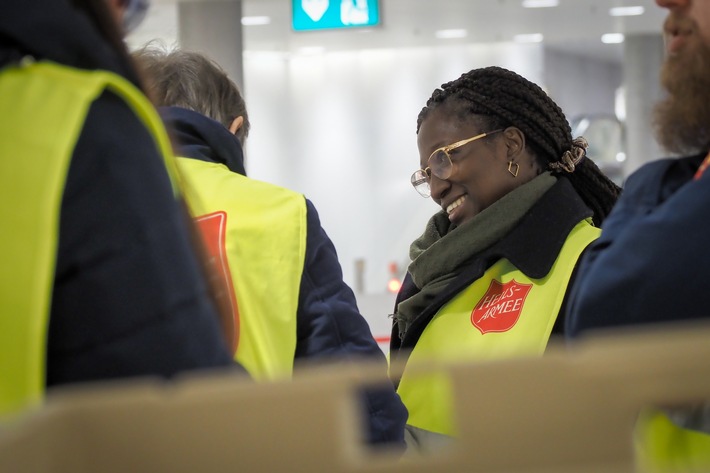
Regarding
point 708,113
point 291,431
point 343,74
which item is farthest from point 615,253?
point 343,74

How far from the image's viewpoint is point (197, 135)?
2018 mm

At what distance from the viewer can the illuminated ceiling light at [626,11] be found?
1191 centimetres

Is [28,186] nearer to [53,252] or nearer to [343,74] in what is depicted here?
[53,252]

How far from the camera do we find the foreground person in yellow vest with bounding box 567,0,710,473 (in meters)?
1.01

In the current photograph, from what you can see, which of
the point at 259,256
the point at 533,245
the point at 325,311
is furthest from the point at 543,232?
the point at 259,256

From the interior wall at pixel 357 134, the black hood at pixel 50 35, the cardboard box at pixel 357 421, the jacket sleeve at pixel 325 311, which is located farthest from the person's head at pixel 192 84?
the interior wall at pixel 357 134

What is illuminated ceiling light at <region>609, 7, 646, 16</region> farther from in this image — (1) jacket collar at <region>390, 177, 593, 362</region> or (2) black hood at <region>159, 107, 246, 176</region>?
(2) black hood at <region>159, 107, 246, 176</region>

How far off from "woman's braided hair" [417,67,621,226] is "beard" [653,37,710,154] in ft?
4.70

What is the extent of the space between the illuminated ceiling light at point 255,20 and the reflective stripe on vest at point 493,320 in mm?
Answer: 9045

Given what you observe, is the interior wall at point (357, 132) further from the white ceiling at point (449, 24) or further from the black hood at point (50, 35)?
the black hood at point (50, 35)

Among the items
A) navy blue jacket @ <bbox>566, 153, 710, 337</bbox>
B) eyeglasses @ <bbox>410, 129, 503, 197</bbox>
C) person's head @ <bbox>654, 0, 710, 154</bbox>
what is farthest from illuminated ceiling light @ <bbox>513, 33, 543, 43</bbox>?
navy blue jacket @ <bbox>566, 153, 710, 337</bbox>

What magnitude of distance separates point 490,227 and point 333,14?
608 cm

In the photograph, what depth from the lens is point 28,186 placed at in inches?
25.3

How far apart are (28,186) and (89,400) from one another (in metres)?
0.29
